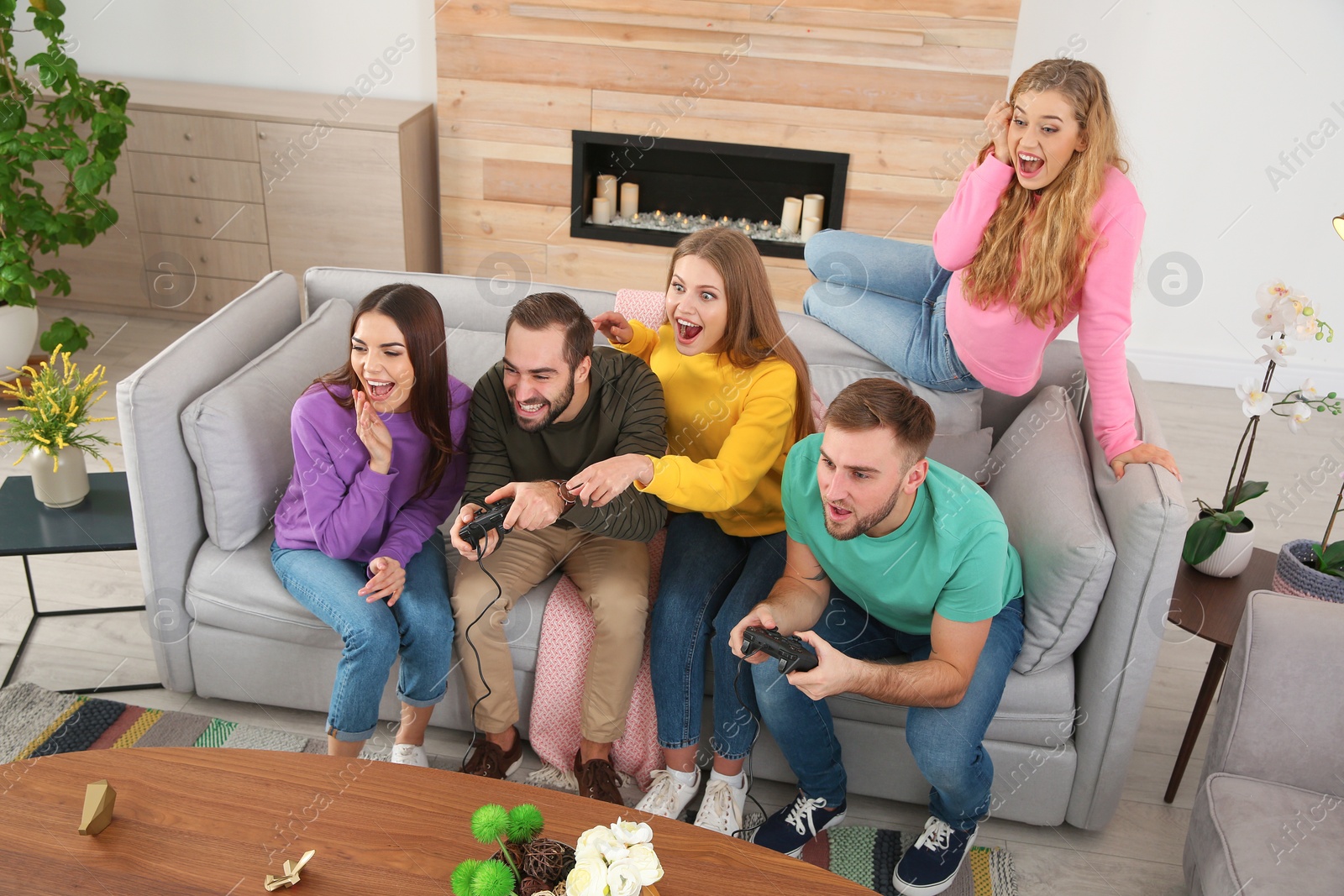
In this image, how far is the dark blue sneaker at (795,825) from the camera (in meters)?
1.81

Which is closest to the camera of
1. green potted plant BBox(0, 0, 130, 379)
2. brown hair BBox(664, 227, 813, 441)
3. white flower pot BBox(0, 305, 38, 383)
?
brown hair BBox(664, 227, 813, 441)

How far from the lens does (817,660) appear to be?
1554 millimetres

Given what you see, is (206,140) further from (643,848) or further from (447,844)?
(643,848)

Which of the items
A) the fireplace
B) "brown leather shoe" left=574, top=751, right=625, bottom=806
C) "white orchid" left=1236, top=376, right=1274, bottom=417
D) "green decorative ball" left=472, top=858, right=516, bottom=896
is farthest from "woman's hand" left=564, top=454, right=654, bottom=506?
the fireplace

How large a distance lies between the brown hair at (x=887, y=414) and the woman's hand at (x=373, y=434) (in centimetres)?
75

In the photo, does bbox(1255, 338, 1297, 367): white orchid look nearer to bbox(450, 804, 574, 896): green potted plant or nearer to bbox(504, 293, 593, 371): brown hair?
bbox(504, 293, 593, 371): brown hair

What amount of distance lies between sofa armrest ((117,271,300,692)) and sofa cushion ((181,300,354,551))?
31mm

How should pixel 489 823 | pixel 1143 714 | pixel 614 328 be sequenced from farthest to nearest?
1. pixel 1143 714
2. pixel 614 328
3. pixel 489 823

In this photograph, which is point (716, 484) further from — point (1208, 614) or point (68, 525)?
point (68, 525)

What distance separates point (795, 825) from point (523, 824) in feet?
2.42

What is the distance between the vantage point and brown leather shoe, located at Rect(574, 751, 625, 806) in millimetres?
1854

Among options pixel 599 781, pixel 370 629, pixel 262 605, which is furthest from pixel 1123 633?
pixel 262 605

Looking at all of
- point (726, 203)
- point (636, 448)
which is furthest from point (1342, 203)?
point (636, 448)

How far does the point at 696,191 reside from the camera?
3912 millimetres
